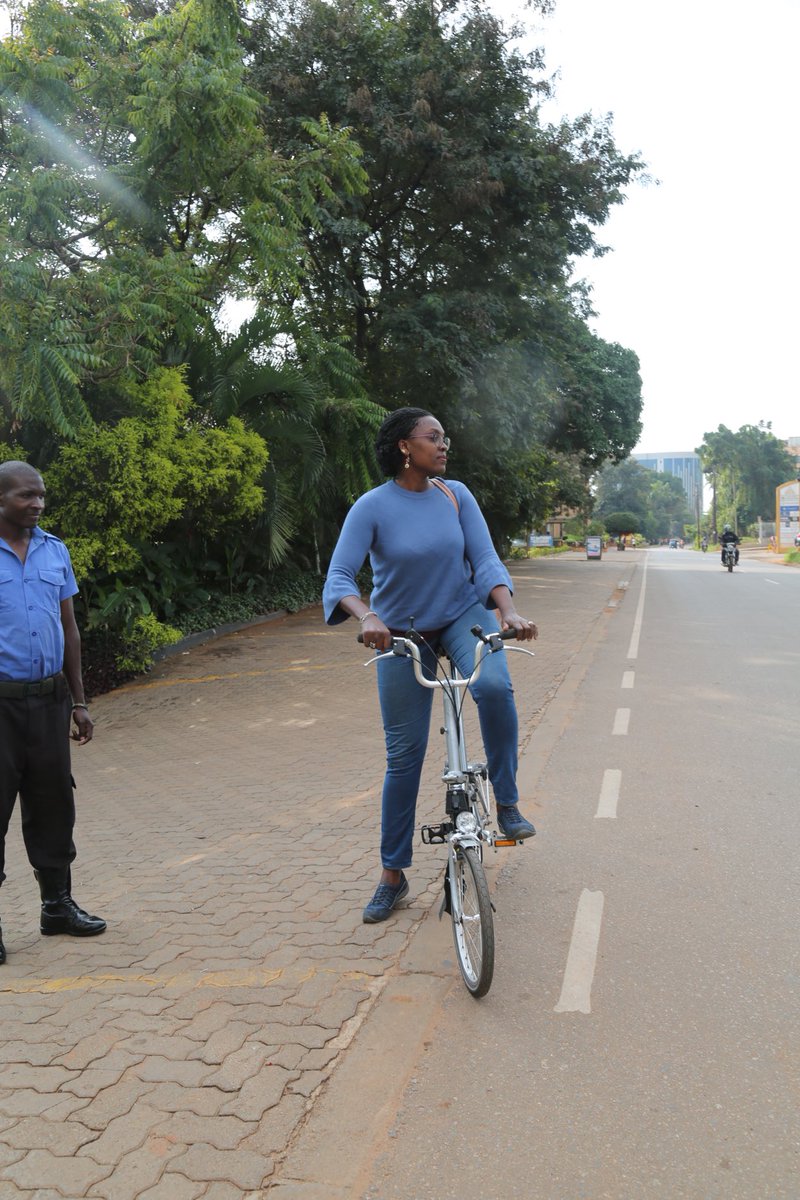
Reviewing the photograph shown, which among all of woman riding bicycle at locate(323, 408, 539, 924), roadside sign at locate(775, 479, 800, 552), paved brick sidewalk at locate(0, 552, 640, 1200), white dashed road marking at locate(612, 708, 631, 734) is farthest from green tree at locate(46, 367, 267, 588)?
roadside sign at locate(775, 479, 800, 552)

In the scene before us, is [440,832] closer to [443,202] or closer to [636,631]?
[636,631]

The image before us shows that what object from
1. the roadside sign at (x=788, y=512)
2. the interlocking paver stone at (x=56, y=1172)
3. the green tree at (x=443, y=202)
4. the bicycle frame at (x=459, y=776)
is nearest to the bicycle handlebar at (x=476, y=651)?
the bicycle frame at (x=459, y=776)

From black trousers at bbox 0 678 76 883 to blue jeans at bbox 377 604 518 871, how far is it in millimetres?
1288

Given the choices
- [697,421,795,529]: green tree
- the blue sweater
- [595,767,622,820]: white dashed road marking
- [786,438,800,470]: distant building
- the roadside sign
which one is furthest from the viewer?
[786,438,800,470]: distant building

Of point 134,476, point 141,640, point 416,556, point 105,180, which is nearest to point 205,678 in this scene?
point 141,640

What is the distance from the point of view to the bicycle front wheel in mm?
3240

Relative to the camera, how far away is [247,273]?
1207 cm

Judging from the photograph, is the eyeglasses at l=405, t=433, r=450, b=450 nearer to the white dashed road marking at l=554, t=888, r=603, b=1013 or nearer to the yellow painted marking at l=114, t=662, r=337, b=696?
the white dashed road marking at l=554, t=888, r=603, b=1013

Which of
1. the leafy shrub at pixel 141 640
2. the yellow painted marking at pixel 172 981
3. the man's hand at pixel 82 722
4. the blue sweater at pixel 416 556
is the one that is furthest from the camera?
the leafy shrub at pixel 141 640

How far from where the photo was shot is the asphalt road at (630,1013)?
8.23 feet

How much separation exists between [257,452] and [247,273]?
2.13 m

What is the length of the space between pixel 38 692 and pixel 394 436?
1693 millimetres

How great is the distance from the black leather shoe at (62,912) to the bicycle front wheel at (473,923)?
160 cm

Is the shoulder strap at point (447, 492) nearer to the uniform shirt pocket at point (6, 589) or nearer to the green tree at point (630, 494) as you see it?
the uniform shirt pocket at point (6, 589)
